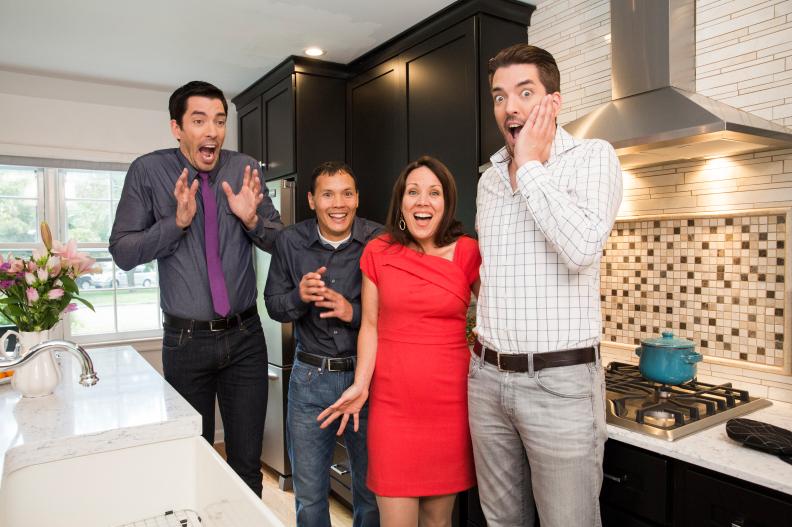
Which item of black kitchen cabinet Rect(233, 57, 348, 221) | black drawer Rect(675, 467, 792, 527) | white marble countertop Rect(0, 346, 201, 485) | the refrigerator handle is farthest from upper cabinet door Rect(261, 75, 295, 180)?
black drawer Rect(675, 467, 792, 527)

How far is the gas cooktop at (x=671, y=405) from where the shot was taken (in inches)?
60.9

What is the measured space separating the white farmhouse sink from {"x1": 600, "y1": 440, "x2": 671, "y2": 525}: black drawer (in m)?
1.10

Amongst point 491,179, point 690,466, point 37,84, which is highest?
point 37,84

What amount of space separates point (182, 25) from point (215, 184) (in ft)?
4.37

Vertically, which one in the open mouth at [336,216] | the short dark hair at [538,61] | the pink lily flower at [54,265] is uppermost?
the short dark hair at [538,61]

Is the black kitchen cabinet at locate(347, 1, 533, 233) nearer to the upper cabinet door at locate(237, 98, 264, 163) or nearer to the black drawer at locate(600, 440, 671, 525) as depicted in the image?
the upper cabinet door at locate(237, 98, 264, 163)

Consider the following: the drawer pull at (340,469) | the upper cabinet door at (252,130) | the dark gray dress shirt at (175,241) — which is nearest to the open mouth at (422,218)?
the dark gray dress shirt at (175,241)

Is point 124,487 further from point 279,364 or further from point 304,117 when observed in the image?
point 304,117

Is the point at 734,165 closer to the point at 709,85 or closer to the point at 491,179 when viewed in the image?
the point at 709,85

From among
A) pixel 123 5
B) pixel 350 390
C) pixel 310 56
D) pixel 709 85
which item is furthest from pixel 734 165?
pixel 123 5

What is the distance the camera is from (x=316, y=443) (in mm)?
1918

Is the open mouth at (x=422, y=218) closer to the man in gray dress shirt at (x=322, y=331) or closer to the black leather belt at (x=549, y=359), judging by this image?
the man in gray dress shirt at (x=322, y=331)

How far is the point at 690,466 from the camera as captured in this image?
1428 mm

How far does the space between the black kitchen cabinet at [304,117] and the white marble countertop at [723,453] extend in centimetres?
236
